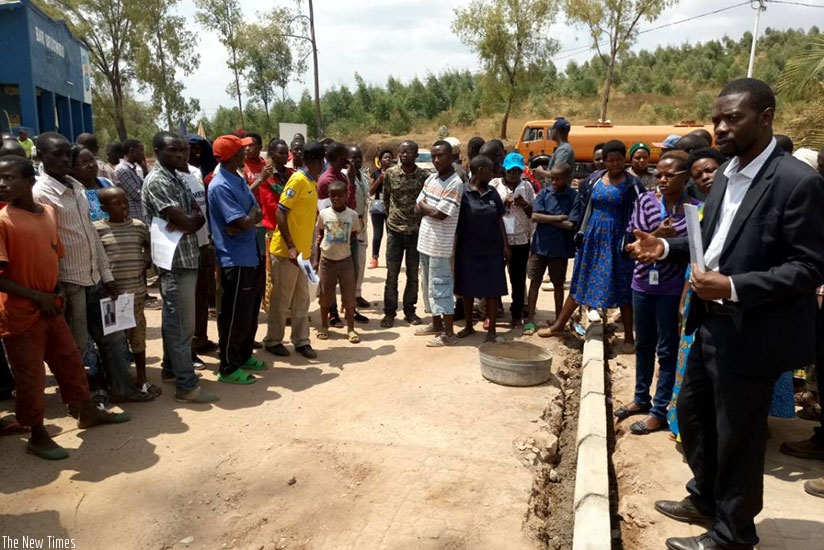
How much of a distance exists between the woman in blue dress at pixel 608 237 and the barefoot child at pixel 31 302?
4.22 m

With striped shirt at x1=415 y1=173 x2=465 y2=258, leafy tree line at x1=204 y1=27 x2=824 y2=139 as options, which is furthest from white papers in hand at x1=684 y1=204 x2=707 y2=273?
leafy tree line at x1=204 y1=27 x2=824 y2=139

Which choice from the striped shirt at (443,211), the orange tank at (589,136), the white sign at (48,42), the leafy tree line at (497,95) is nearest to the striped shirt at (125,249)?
the striped shirt at (443,211)

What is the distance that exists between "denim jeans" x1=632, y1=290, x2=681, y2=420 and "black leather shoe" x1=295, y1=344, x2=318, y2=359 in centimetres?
293

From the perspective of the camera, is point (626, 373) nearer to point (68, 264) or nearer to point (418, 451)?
point (418, 451)

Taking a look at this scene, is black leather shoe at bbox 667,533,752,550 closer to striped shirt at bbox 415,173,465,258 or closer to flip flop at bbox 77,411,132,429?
striped shirt at bbox 415,173,465,258

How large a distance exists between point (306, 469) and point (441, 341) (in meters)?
2.55

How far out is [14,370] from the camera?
354 cm

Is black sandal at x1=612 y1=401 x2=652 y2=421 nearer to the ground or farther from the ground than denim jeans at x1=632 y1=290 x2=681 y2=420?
nearer to the ground

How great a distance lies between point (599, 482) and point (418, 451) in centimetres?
112

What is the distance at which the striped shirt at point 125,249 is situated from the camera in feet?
14.2

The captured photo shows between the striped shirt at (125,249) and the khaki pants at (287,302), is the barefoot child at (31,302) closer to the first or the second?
the striped shirt at (125,249)

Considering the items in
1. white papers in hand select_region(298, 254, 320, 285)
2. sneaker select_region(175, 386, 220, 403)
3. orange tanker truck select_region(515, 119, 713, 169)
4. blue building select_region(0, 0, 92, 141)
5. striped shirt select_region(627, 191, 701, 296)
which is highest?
blue building select_region(0, 0, 92, 141)

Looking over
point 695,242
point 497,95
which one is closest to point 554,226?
point 695,242

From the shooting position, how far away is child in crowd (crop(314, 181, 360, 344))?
19.7 ft
